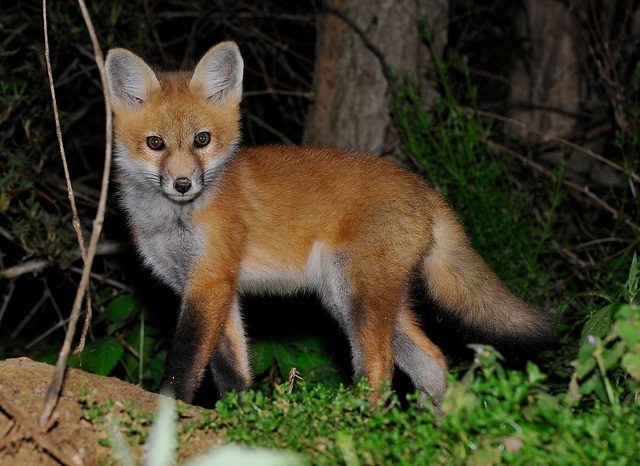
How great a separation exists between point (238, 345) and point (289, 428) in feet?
4.29

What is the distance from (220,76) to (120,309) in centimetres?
199

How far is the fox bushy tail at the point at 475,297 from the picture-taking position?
3211 millimetres

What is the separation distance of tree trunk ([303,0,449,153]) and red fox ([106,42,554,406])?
1.57 metres

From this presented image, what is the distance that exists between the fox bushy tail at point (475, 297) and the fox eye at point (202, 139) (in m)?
1.35

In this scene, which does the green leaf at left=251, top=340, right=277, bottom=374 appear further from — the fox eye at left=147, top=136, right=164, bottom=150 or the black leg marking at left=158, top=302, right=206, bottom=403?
the fox eye at left=147, top=136, right=164, bottom=150

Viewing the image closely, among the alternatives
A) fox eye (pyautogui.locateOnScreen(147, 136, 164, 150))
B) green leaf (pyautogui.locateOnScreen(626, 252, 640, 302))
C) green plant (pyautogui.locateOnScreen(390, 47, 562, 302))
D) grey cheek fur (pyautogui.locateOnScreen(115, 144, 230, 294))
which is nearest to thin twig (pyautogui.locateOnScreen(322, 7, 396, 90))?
green plant (pyautogui.locateOnScreen(390, 47, 562, 302))

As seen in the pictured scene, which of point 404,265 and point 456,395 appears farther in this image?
point 404,265

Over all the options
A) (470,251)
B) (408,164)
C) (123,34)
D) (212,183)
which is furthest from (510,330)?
(123,34)

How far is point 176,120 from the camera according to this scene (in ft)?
10.3

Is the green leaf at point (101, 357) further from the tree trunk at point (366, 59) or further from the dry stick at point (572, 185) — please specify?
the dry stick at point (572, 185)

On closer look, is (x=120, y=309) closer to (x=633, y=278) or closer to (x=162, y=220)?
(x=162, y=220)

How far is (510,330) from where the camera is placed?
128 inches

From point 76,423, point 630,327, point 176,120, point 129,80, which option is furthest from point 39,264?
point 630,327

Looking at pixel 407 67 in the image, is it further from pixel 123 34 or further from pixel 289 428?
pixel 289 428
